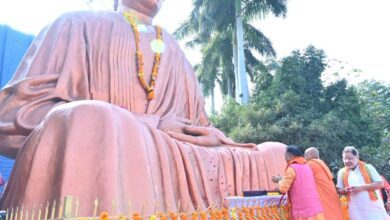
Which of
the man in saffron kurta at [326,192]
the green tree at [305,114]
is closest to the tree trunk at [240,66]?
the green tree at [305,114]

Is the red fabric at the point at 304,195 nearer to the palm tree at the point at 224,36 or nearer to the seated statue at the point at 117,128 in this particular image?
the seated statue at the point at 117,128

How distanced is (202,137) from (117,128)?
53.9 inches

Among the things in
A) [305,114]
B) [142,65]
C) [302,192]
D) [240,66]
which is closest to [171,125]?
[142,65]

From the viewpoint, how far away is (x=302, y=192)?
3475 mm

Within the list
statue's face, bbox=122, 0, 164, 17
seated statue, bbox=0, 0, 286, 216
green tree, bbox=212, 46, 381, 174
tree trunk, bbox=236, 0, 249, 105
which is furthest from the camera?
tree trunk, bbox=236, 0, 249, 105

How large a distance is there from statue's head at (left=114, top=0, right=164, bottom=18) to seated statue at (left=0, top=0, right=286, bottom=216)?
0.01 metres

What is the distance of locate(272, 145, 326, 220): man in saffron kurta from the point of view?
344 cm

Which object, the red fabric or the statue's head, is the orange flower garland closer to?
the statue's head

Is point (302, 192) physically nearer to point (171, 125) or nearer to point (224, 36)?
point (171, 125)

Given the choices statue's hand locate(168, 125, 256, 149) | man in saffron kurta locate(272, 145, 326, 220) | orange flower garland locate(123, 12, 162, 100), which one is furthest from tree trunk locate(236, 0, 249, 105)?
man in saffron kurta locate(272, 145, 326, 220)

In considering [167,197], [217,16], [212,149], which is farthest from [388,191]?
[217,16]

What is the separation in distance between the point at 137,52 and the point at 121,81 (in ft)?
1.31

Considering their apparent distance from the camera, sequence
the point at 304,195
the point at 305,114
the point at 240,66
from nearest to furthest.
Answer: the point at 304,195, the point at 305,114, the point at 240,66

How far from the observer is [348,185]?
4086 millimetres
